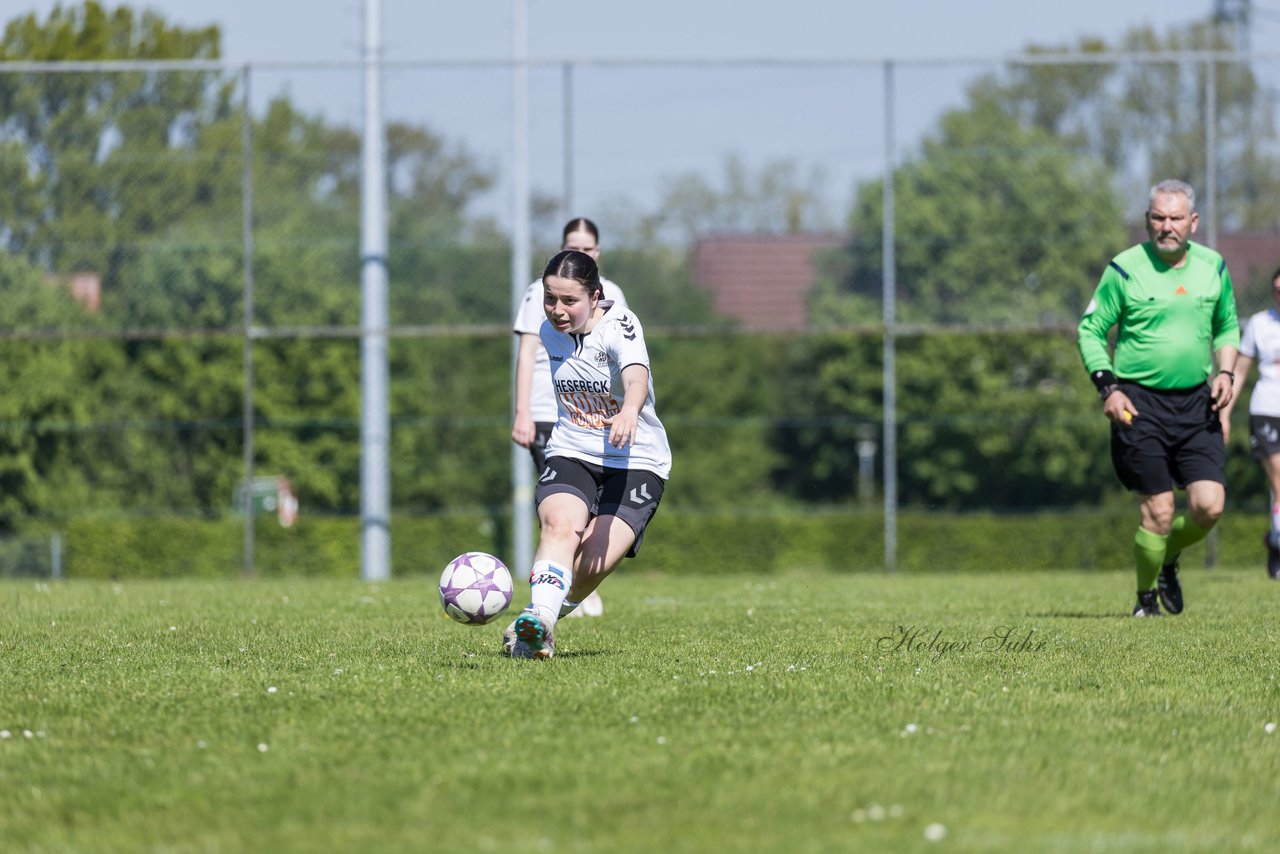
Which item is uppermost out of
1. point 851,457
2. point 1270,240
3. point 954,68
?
point 954,68

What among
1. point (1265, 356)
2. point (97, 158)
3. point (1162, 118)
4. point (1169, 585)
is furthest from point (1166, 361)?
point (97, 158)

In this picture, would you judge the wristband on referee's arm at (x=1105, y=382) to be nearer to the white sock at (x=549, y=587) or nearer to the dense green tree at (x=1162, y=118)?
the white sock at (x=549, y=587)

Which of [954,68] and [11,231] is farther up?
[954,68]

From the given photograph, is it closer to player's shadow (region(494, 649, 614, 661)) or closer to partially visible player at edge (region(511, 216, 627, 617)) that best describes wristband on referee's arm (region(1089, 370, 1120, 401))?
partially visible player at edge (region(511, 216, 627, 617))

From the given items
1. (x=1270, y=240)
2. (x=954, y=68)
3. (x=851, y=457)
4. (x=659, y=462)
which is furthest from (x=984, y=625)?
(x=851, y=457)

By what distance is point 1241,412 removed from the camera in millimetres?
21688

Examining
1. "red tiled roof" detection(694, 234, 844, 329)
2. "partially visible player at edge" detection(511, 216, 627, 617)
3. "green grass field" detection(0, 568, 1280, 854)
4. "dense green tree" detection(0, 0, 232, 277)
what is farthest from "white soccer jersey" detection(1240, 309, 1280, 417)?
"dense green tree" detection(0, 0, 232, 277)

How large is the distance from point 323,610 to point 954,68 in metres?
10.6

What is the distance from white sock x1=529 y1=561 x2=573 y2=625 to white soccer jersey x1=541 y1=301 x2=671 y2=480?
1.89ft

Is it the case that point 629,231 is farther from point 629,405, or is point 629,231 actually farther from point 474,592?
point 629,405

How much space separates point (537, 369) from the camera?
9.39m

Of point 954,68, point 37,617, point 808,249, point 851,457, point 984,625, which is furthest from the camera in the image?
point 851,457

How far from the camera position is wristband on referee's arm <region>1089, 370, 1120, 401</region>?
835cm

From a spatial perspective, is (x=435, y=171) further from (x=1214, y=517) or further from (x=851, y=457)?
(x=1214, y=517)
